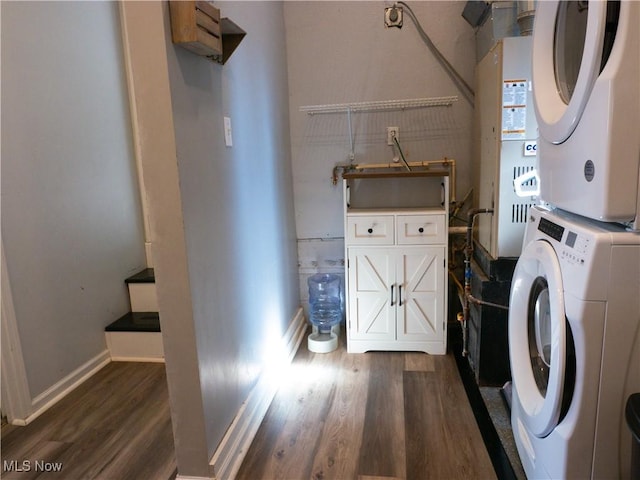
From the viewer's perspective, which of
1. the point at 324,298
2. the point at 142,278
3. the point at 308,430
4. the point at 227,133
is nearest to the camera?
the point at 227,133

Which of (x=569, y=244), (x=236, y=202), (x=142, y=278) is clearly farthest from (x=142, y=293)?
(x=569, y=244)

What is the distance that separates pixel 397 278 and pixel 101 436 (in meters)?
1.66

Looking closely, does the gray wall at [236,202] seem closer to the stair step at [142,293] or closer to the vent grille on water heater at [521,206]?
the stair step at [142,293]

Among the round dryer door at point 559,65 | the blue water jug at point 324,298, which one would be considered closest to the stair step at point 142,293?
the blue water jug at point 324,298

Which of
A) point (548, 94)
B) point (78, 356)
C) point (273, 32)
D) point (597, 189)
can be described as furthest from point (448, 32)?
point (78, 356)

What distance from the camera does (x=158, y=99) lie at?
1259 millimetres

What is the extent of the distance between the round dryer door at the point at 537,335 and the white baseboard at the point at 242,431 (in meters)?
1.06

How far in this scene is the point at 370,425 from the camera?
1864mm

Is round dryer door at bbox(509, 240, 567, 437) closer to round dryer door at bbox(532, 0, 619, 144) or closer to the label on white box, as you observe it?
round dryer door at bbox(532, 0, 619, 144)

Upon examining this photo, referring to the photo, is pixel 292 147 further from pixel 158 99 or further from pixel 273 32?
pixel 158 99

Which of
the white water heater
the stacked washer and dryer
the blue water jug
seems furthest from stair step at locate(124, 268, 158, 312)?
the stacked washer and dryer

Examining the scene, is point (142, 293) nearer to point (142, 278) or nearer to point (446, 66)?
point (142, 278)

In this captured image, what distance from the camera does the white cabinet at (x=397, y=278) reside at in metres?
2.42

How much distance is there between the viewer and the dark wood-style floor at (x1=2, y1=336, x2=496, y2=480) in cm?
162
